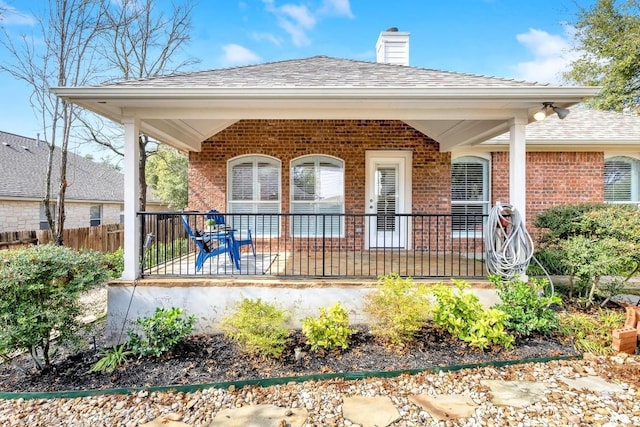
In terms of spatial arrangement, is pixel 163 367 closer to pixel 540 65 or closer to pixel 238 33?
pixel 238 33

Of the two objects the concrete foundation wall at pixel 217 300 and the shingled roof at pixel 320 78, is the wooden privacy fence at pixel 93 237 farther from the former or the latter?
the shingled roof at pixel 320 78

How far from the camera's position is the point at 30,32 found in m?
7.42

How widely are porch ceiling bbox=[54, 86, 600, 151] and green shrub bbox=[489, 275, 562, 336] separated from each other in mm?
2105

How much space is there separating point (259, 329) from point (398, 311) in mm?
1441

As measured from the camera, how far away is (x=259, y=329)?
3252 mm

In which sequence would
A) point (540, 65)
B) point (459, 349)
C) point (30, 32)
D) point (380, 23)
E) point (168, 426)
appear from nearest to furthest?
point (168, 426), point (459, 349), point (30, 32), point (380, 23), point (540, 65)

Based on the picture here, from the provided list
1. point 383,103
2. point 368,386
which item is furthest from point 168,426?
point 383,103

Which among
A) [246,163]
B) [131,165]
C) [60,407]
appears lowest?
[60,407]

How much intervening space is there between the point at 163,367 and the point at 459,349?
3023 millimetres

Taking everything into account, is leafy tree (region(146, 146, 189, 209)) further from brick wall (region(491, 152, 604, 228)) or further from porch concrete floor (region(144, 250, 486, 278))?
brick wall (region(491, 152, 604, 228))

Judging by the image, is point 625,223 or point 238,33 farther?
point 238,33

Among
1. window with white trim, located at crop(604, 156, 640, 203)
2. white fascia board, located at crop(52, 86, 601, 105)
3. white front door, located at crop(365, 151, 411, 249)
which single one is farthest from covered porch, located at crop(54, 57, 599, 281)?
window with white trim, located at crop(604, 156, 640, 203)

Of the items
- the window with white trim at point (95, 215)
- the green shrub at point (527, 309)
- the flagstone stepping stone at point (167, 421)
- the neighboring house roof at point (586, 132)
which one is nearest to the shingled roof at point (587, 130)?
the neighboring house roof at point (586, 132)

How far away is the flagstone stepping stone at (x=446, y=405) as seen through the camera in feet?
8.09
